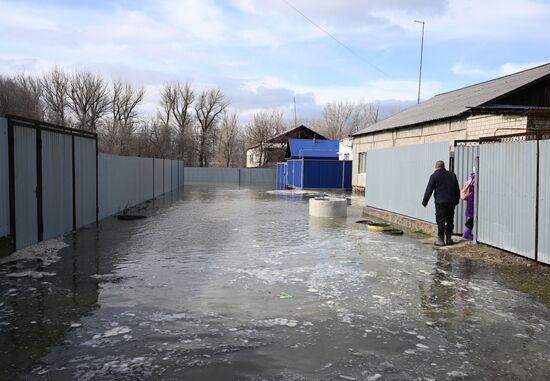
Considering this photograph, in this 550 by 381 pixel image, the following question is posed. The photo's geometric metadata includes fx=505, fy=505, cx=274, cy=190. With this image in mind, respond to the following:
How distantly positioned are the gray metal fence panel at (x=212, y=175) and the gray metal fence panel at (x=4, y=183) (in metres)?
48.8

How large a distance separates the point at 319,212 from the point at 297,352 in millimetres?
11690

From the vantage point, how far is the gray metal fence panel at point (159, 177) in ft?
86.1

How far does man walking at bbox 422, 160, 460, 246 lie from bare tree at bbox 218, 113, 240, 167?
2852 inches

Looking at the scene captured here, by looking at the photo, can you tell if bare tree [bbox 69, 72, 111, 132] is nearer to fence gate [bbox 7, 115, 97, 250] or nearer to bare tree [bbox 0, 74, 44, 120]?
bare tree [bbox 0, 74, 44, 120]

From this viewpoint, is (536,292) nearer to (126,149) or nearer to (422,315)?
(422,315)

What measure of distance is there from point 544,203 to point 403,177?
613 centimetres

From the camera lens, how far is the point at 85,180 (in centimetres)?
1293

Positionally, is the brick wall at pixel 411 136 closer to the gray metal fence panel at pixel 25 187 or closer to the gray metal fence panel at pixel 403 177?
the gray metal fence panel at pixel 403 177

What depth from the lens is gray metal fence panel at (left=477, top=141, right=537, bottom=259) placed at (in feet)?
27.1

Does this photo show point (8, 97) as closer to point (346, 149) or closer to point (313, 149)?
point (313, 149)

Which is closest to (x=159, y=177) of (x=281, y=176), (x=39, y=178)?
(x=281, y=176)

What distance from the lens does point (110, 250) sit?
9688 mm

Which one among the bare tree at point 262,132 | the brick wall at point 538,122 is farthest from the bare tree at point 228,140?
the brick wall at point 538,122

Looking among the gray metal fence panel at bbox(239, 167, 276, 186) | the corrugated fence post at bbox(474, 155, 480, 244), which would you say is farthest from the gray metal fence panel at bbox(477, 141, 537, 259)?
the gray metal fence panel at bbox(239, 167, 276, 186)
